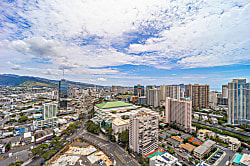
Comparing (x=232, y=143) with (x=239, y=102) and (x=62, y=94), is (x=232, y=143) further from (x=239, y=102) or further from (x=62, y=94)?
(x=62, y=94)

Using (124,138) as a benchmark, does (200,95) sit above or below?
above

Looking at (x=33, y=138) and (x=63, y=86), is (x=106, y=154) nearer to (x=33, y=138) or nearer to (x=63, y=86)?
(x=33, y=138)

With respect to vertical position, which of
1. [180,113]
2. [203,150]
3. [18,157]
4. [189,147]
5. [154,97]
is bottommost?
[18,157]

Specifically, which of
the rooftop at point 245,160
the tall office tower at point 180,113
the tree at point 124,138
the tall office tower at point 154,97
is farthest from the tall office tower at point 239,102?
the tree at point 124,138

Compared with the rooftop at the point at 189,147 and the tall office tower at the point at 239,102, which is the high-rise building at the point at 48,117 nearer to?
the rooftop at the point at 189,147

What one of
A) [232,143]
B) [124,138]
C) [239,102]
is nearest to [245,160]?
[232,143]

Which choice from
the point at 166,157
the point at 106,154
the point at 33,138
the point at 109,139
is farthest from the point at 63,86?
the point at 166,157

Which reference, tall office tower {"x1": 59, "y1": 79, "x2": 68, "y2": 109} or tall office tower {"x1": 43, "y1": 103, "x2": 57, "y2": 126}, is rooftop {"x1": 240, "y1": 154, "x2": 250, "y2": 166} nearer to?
tall office tower {"x1": 43, "y1": 103, "x2": 57, "y2": 126}
